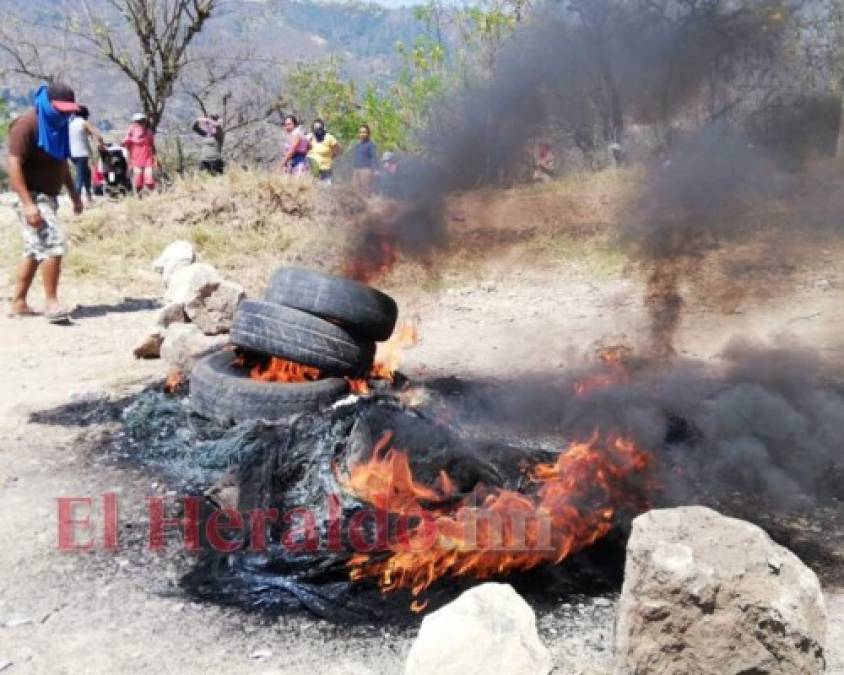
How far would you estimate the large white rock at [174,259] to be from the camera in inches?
422

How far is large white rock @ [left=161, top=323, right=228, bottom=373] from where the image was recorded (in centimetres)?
679

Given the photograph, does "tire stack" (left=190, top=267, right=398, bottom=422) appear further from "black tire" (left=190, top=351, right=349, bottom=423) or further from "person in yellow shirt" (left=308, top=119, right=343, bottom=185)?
"person in yellow shirt" (left=308, top=119, right=343, bottom=185)

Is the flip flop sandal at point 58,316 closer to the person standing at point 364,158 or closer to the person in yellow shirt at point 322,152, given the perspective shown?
the person standing at point 364,158

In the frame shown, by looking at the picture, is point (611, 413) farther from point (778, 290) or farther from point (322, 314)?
point (778, 290)

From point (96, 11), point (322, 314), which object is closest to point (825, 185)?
point (322, 314)

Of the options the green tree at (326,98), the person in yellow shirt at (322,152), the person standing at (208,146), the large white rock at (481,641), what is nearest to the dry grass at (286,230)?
the person in yellow shirt at (322,152)

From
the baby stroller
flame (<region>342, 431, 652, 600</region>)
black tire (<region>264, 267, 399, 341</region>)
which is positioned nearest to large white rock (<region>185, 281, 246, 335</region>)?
black tire (<region>264, 267, 399, 341</region>)

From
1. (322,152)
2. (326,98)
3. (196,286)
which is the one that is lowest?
(196,286)

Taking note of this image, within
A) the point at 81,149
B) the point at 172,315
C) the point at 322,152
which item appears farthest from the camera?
the point at 81,149

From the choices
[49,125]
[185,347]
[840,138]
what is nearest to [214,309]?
[185,347]

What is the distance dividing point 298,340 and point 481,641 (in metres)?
3.38

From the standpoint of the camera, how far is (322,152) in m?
15.3

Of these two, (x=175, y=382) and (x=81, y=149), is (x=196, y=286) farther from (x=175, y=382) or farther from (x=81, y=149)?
(x=81, y=149)

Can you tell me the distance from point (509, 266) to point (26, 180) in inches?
244
